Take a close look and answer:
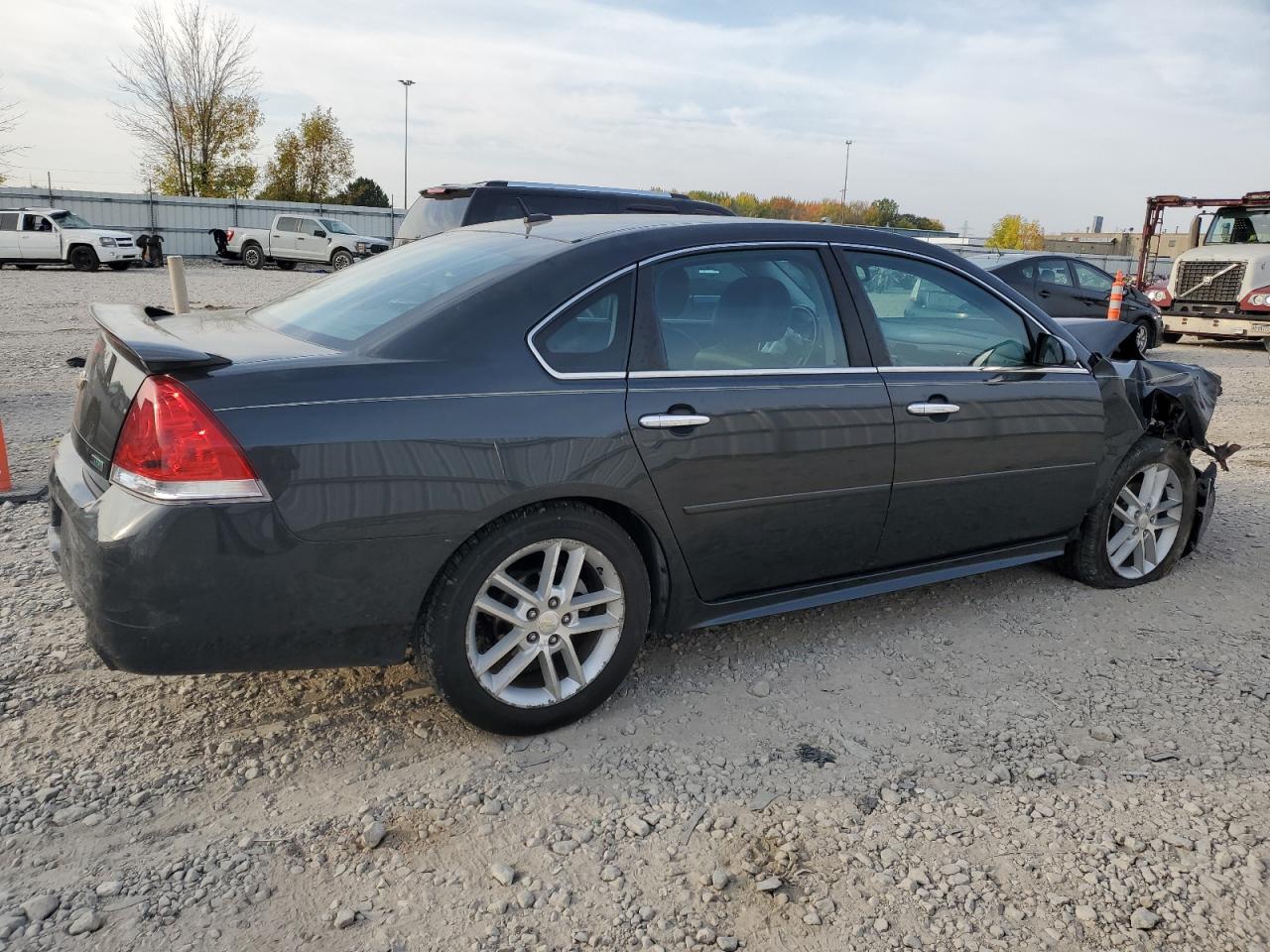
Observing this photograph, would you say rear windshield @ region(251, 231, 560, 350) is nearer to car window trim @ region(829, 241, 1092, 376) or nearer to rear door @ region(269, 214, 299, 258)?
car window trim @ region(829, 241, 1092, 376)

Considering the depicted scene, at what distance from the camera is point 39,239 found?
998 inches

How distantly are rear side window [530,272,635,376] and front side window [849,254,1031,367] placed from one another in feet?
3.37

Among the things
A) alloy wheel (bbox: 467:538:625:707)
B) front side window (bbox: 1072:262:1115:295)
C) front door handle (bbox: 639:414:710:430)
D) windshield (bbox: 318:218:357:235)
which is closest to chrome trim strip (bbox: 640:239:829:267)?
front door handle (bbox: 639:414:710:430)

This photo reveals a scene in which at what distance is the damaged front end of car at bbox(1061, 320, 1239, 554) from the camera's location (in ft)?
14.3

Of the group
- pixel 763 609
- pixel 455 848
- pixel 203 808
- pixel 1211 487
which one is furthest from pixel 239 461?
pixel 1211 487

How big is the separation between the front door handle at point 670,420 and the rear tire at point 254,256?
98.8 feet

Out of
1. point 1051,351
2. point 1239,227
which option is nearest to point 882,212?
point 1239,227

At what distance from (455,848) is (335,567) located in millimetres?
809

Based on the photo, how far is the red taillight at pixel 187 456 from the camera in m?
2.52

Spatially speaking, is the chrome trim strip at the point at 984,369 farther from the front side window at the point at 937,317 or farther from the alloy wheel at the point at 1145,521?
the alloy wheel at the point at 1145,521

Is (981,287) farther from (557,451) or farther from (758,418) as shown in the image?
(557,451)

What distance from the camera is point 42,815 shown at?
104 inches

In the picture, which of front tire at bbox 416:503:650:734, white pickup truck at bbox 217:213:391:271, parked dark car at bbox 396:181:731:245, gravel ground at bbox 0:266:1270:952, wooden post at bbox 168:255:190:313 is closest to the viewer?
gravel ground at bbox 0:266:1270:952

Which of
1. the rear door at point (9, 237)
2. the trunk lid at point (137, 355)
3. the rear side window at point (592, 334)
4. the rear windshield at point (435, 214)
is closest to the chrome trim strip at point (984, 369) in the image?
the rear side window at point (592, 334)
